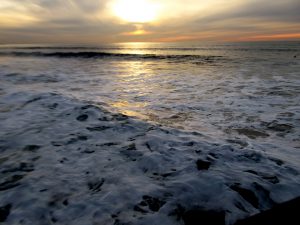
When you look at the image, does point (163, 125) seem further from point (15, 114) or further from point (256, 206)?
point (15, 114)

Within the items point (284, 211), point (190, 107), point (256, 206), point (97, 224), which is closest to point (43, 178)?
point (97, 224)

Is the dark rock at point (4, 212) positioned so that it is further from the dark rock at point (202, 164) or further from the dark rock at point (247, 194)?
the dark rock at point (247, 194)

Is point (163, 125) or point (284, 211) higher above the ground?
point (284, 211)

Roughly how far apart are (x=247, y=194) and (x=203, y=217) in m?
0.83

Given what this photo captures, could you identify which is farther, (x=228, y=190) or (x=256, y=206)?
(x=228, y=190)

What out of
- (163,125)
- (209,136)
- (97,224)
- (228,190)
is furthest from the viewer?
(163,125)

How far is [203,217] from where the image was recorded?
2857 mm

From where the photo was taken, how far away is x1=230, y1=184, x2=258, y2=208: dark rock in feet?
10.3

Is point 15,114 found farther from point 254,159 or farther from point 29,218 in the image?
point 254,159

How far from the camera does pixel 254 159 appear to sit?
4258 millimetres

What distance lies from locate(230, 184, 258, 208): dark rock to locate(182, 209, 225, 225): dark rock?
0.48m

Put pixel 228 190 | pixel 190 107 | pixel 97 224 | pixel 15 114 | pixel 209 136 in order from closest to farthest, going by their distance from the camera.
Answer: pixel 97 224, pixel 228 190, pixel 209 136, pixel 15 114, pixel 190 107

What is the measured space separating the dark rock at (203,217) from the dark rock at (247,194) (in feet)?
1.57

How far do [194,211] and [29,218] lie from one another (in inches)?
78.5
